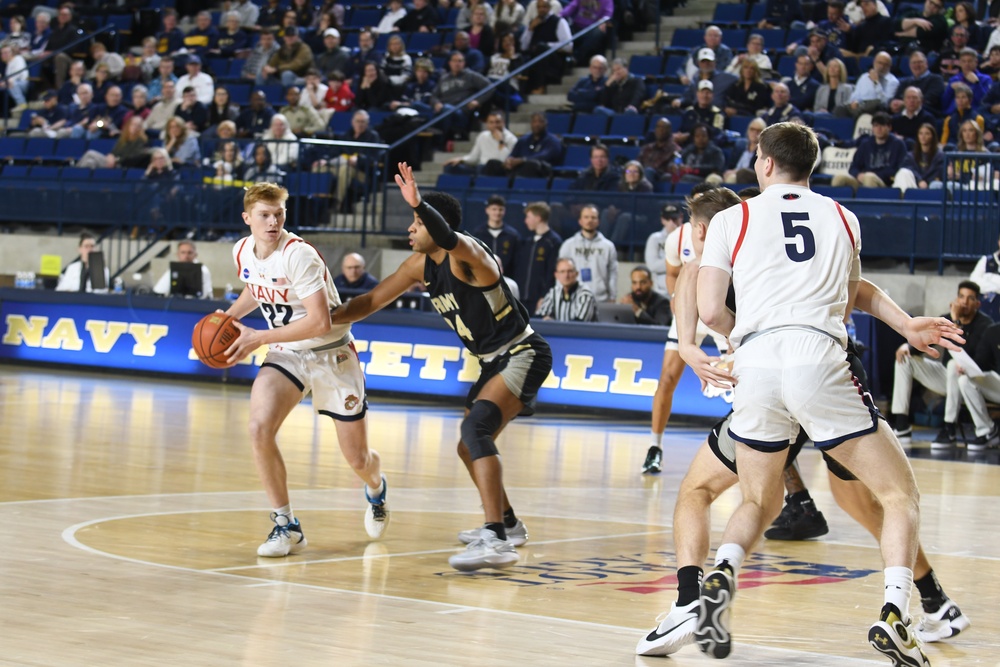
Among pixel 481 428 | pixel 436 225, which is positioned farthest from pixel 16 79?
pixel 436 225

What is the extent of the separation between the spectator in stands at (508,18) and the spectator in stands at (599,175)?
5288 millimetres

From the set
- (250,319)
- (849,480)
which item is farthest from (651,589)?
(250,319)

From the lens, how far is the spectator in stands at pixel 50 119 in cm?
2533

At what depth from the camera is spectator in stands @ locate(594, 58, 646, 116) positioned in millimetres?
20688

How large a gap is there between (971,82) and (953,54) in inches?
33.7

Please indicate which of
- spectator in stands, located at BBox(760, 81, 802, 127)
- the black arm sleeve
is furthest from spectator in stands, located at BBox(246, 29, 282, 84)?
the black arm sleeve

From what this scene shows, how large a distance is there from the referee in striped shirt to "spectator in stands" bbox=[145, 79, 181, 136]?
990cm

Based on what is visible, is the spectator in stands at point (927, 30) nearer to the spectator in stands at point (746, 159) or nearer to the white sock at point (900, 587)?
the spectator in stands at point (746, 159)

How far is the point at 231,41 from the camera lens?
26.6 m

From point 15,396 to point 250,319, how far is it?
344 centimetres

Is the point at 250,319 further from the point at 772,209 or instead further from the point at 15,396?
the point at 772,209

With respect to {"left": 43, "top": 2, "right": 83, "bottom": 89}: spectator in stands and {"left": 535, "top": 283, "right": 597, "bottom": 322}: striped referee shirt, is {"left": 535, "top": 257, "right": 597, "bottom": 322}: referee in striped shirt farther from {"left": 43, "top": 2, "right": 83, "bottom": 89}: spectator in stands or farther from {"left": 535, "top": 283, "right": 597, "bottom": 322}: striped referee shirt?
{"left": 43, "top": 2, "right": 83, "bottom": 89}: spectator in stands

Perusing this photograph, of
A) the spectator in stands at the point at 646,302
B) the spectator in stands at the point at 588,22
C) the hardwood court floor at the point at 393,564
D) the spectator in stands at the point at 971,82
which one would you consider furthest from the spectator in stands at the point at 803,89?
the hardwood court floor at the point at 393,564

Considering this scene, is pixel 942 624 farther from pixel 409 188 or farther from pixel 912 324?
pixel 409 188
